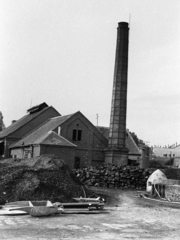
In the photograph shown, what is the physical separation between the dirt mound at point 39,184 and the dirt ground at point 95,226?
11.9ft

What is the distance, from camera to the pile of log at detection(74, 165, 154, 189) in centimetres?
3353

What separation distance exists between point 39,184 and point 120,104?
2458cm

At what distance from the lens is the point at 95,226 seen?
12320mm

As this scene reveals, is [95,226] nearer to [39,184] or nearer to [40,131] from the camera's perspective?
[39,184]

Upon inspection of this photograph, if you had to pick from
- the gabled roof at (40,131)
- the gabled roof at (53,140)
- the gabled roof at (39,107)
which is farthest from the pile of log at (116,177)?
the gabled roof at (39,107)

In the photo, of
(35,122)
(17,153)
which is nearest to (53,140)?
(17,153)

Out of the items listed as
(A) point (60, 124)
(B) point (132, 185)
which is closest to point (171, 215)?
(B) point (132, 185)

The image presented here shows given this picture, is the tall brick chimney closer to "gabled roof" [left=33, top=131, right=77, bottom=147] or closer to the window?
the window

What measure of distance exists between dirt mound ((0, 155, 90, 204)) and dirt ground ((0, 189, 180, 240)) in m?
3.61

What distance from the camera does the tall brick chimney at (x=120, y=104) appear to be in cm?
4178

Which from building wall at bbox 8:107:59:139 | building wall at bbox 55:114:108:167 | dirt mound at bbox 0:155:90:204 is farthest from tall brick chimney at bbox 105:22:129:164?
dirt mound at bbox 0:155:90:204

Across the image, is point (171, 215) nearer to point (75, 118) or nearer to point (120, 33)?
point (75, 118)

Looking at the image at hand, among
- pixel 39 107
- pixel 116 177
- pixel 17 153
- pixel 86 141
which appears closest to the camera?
pixel 116 177

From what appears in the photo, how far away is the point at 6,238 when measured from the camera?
9.84 meters
